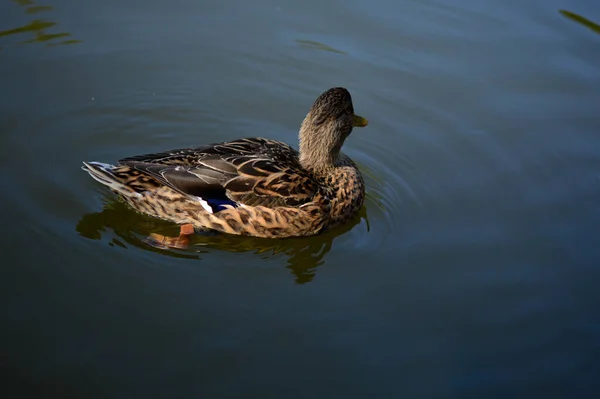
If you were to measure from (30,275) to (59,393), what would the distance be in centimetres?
155

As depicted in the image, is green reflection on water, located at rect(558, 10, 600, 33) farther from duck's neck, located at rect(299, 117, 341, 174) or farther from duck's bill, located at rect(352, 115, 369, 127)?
duck's neck, located at rect(299, 117, 341, 174)

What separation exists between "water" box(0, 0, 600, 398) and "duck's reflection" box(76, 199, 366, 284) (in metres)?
0.03

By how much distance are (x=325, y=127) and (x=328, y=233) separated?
3.93ft

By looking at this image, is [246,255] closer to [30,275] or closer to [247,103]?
[30,275]

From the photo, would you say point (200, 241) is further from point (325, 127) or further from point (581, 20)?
point (581, 20)

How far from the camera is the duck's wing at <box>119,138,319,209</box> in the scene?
27.1 feet

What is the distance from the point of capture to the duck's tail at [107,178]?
834 centimetres

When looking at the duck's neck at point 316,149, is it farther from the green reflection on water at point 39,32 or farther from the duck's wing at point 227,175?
the green reflection on water at point 39,32

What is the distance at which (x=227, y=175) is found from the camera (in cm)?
835

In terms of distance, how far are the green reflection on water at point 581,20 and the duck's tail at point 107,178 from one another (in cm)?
782

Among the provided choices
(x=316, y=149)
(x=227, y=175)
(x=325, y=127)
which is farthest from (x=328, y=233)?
(x=227, y=175)

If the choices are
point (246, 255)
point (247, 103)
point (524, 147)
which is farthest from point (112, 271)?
point (524, 147)

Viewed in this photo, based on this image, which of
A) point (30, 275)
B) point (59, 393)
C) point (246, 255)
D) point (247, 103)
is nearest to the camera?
point (59, 393)

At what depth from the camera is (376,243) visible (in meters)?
8.41
